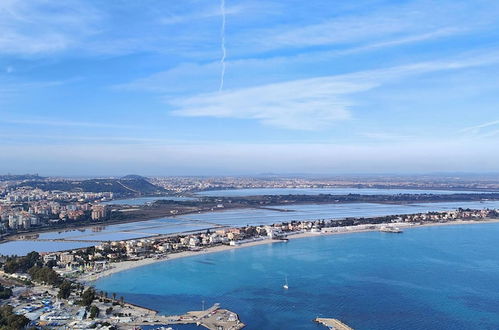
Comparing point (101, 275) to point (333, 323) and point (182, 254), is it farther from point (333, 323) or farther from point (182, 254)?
point (333, 323)

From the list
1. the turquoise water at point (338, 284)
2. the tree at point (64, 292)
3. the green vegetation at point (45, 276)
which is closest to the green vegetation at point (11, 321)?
the tree at point (64, 292)

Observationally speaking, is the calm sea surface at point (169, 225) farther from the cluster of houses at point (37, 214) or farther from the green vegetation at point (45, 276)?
the green vegetation at point (45, 276)

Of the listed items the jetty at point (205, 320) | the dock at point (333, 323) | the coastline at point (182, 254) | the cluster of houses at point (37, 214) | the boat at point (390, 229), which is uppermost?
the cluster of houses at point (37, 214)

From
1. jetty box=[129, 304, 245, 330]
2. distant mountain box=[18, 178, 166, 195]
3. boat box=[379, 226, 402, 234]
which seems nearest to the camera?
jetty box=[129, 304, 245, 330]

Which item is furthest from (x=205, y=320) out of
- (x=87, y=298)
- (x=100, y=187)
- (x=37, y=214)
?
(x=100, y=187)

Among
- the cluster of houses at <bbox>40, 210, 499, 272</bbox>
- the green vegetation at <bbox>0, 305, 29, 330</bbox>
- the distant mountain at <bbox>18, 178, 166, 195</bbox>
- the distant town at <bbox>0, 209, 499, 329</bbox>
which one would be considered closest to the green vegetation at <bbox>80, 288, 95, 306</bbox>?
the distant town at <bbox>0, 209, 499, 329</bbox>

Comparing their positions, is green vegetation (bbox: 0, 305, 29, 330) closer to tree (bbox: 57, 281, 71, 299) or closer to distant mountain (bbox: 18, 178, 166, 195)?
tree (bbox: 57, 281, 71, 299)

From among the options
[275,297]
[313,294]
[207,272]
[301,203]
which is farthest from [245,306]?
[301,203]
